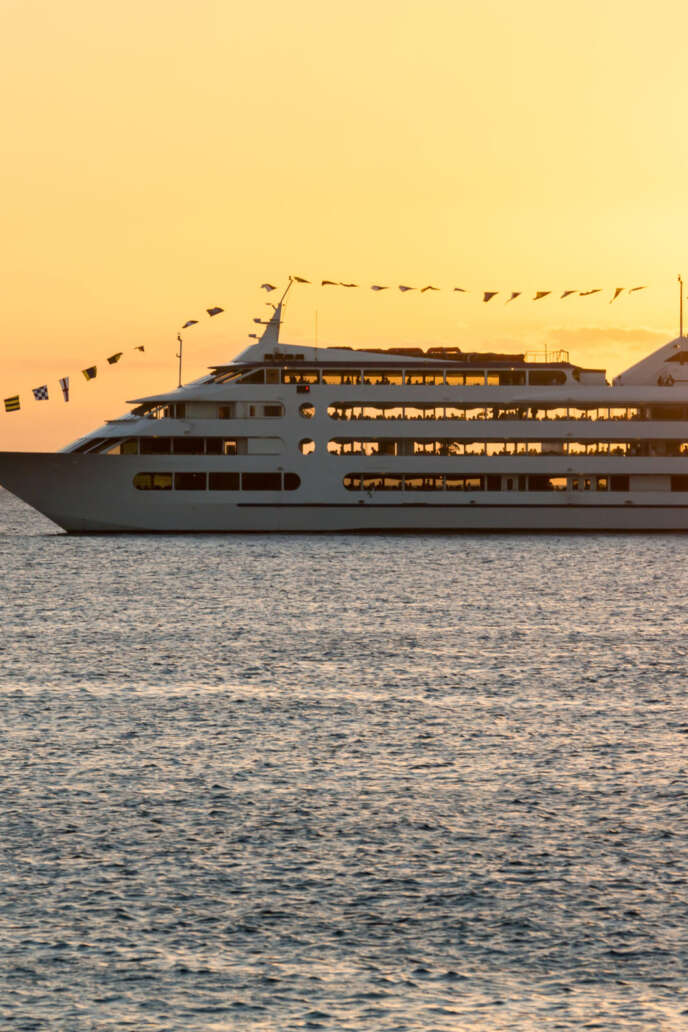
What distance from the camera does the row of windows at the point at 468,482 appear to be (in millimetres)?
80000

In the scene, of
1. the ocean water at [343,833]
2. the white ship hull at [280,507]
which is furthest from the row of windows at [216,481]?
the ocean water at [343,833]

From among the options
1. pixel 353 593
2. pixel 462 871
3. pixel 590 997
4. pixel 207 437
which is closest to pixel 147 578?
pixel 353 593

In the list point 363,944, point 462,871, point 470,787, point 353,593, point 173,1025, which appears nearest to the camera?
point 173,1025

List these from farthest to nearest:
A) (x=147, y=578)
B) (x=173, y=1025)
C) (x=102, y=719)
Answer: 1. (x=147, y=578)
2. (x=102, y=719)
3. (x=173, y=1025)

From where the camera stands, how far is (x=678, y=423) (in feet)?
269

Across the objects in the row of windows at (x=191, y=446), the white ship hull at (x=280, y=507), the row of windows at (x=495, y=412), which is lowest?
the white ship hull at (x=280, y=507)

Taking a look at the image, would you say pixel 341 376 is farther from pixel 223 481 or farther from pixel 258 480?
pixel 223 481

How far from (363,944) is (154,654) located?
23932 millimetres

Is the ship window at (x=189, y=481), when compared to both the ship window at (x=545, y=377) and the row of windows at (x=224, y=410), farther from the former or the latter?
the ship window at (x=545, y=377)

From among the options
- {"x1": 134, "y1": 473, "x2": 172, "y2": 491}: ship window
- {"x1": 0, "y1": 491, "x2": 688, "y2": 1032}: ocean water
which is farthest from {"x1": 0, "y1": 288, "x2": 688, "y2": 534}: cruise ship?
{"x1": 0, "y1": 491, "x2": 688, "y2": 1032}: ocean water

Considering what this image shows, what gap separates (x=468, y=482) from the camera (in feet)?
264

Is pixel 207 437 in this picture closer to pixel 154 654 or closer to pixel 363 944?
pixel 154 654

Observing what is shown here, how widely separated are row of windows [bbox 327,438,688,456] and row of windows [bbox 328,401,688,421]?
138 cm

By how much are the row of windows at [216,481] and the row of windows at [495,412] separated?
156 inches
